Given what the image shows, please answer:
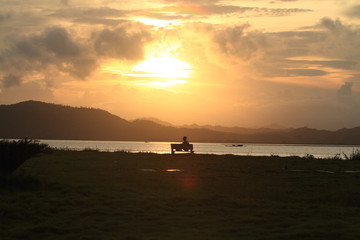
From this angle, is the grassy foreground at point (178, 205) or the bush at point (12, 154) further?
the bush at point (12, 154)

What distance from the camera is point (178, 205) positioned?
12484mm

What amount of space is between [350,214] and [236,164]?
517 inches

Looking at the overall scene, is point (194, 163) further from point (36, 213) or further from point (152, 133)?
point (152, 133)

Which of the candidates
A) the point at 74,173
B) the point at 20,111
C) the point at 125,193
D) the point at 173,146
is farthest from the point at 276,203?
the point at 20,111

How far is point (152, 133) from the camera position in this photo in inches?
6831

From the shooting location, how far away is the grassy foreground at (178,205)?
31.7 feet

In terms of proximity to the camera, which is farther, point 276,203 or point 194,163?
point 194,163

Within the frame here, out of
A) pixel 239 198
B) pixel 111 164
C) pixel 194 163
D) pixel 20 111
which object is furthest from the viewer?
pixel 20 111

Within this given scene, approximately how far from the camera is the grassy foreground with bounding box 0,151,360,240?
9664 mm

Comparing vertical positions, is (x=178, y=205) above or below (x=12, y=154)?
below

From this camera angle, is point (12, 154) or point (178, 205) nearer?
point (178, 205)

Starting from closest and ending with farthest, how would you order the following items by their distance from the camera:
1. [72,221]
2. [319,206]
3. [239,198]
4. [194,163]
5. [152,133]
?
[72,221]
[319,206]
[239,198]
[194,163]
[152,133]

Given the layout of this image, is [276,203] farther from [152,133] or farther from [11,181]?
[152,133]

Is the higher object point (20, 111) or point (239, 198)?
point (20, 111)
